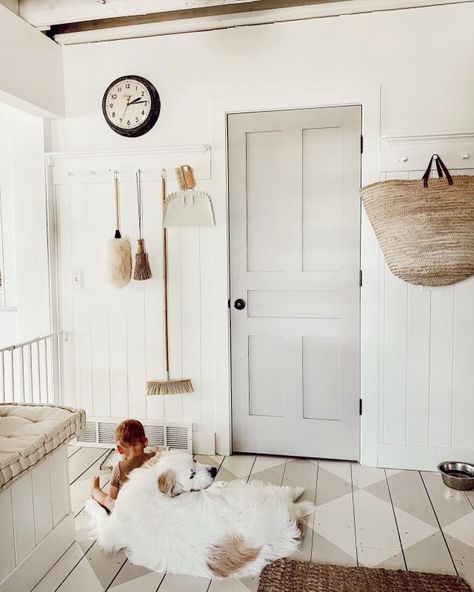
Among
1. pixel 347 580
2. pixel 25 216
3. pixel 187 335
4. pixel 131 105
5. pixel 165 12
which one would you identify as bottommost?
pixel 347 580

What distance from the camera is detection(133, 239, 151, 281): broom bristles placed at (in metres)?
3.37

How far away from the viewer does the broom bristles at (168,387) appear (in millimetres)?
3355

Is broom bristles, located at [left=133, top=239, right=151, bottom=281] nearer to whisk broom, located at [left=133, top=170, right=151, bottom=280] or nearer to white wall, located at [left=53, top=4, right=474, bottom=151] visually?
whisk broom, located at [left=133, top=170, right=151, bottom=280]

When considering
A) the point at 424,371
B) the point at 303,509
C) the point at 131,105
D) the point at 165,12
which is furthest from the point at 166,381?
the point at 165,12

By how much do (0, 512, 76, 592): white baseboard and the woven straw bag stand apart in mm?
2048

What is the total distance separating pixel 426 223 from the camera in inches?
107

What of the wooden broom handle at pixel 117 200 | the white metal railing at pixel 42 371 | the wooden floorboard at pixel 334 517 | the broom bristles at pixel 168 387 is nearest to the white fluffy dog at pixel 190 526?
the wooden floorboard at pixel 334 517

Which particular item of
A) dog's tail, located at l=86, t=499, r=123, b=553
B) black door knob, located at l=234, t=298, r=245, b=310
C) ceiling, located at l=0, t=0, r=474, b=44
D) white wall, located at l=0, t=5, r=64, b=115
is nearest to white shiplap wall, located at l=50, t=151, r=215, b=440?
black door knob, located at l=234, t=298, r=245, b=310

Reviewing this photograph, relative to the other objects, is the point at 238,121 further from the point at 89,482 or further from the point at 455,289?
the point at 89,482

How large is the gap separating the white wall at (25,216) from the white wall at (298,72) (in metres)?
0.19

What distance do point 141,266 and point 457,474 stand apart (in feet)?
7.24

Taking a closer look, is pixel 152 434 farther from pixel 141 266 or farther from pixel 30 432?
pixel 30 432

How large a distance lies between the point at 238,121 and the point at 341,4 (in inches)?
33.2

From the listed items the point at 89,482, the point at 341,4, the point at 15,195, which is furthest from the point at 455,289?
the point at 15,195
